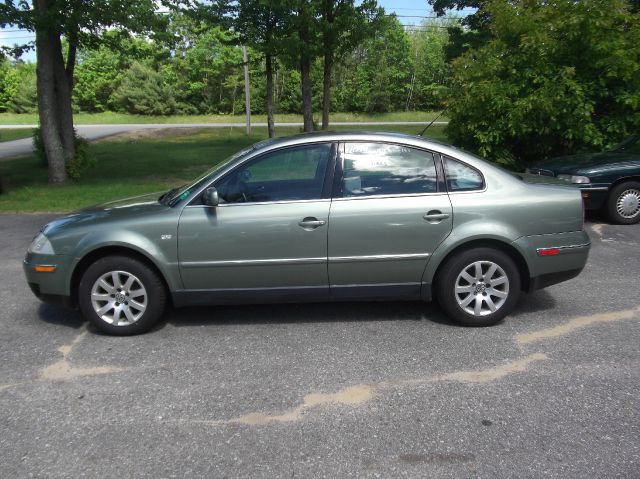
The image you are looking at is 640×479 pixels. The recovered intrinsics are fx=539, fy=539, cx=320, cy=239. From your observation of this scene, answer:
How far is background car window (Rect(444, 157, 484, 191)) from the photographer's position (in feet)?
14.5

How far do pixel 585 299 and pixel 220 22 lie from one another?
1286 cm

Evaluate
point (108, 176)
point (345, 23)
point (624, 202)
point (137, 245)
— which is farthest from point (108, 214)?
point (345, 23)

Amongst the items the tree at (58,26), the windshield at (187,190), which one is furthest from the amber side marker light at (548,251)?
the tree at (58,26)

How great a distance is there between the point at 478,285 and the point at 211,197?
2258 millimetres

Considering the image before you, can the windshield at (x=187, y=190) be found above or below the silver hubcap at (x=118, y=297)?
above

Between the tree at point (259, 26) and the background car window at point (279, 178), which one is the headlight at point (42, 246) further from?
the tree at point (259, 26)

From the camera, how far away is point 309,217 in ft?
13.9

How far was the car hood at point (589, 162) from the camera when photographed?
8.01 metres

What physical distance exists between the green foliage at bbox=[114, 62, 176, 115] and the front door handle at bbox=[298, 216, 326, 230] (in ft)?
153

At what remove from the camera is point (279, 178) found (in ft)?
14.7

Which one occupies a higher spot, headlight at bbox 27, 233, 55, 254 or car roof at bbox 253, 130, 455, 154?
car roof at bbox 253, 130, 455, 154

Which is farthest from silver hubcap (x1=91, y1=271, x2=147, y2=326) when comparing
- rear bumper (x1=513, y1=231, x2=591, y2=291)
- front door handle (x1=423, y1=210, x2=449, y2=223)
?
rear bumper (x1=513, y1=231, x2=591, y2=291)

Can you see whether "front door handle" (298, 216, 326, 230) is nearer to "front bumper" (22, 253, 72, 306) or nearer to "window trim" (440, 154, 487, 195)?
"window trim" (440, 154, 487, 195)

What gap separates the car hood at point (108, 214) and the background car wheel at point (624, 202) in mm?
6699
